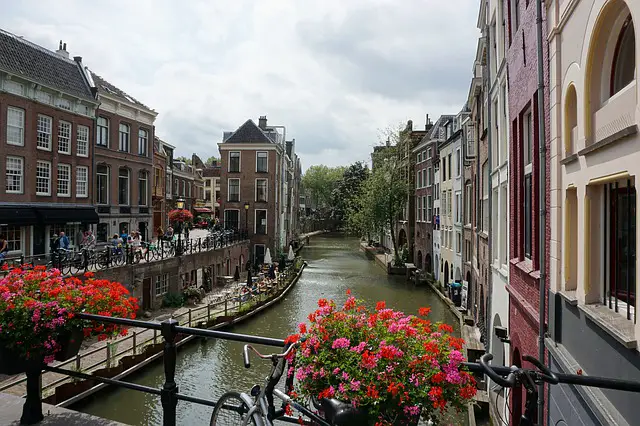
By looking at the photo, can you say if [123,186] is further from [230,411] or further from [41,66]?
[230,411]

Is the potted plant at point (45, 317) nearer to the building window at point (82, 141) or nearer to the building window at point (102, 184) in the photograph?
the building window at point (82, 141)

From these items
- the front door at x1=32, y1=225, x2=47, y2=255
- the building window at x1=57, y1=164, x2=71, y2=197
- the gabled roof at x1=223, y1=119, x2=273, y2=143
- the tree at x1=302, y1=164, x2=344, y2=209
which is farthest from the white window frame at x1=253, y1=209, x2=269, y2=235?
the tree at x1=302, y1=164, x2=344, y2=209

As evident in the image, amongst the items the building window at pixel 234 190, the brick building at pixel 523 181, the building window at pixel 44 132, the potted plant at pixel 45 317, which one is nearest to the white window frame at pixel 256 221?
the building window at pixel 234 190

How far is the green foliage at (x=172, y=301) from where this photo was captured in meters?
25.1

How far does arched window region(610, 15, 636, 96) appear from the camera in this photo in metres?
4.52

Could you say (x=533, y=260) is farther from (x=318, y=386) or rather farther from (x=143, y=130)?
(x=143, y=130)

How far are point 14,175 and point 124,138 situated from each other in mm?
8715

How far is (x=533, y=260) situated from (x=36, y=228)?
72.8 ft

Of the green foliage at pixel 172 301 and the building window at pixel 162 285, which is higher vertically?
the building window at pixel 162 285

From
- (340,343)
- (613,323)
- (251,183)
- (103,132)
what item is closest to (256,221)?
Answer: (251,183)

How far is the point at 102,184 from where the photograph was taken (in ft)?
91.9

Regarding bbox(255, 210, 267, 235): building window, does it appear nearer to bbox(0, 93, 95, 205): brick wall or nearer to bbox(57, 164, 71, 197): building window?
bbox(0, 93, 95, 205): brick wall

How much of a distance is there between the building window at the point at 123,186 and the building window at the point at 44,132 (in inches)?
255

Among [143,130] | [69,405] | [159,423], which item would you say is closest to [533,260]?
[159,423]
